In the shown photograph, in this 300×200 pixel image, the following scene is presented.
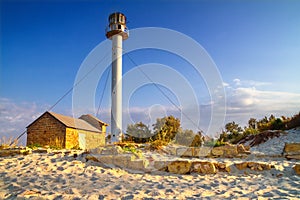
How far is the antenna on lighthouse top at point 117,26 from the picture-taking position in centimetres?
1425

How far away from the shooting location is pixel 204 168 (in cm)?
545

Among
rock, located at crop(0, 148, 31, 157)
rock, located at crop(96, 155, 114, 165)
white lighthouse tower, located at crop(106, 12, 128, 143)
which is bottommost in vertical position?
rock, located at crop(96, 155, 114, 165)

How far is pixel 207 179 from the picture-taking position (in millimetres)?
4875

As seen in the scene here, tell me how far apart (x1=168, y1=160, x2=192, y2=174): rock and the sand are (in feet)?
0.69

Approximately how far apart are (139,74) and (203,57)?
4532 mm

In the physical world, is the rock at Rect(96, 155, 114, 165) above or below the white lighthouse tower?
below

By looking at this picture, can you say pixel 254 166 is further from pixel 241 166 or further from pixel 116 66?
pixel 116 66

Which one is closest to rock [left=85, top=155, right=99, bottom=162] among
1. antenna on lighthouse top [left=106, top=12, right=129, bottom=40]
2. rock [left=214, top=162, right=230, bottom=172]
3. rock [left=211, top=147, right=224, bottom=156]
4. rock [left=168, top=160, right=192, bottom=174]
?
rock [left=168, top=160, right=192, bottom=174]

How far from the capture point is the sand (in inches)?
147

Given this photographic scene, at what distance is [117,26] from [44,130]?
798 centimetres

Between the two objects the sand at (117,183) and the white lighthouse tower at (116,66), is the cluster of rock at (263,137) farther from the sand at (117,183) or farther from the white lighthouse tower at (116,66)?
the white lighthouse tower at (116,66)

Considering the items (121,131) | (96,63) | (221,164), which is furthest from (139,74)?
(221,164)

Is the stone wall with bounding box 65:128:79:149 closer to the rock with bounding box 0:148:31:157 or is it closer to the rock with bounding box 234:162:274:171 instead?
the rock with bounding box 0:148:31:157

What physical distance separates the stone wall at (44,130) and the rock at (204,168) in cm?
988
